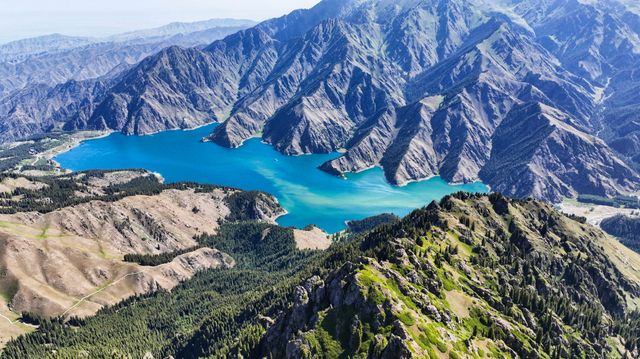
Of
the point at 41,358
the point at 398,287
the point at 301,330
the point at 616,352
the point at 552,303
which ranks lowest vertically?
the point at 41,358

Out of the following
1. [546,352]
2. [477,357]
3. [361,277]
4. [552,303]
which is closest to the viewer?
[477,357]

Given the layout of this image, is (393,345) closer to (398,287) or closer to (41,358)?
(398,287)

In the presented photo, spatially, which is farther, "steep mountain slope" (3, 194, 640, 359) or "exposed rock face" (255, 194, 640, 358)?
"steep mountain slope" (3, 194, 640, 359)

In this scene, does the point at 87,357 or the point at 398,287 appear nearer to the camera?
the point at 398,287

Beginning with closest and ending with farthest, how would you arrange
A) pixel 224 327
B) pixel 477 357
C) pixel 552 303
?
1. pixel 477 357
2. pixel 552 303
3. pixel 224 327

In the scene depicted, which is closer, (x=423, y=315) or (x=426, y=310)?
(x=423, y=315)

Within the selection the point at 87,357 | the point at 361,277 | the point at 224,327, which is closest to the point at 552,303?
the point at 361,277

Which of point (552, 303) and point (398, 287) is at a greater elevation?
point (398, 287)

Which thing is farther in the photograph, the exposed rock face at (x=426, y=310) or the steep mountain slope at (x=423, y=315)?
the steep mountain slope at (x=423, y=315)

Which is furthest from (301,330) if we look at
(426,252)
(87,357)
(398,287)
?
(87,357)
